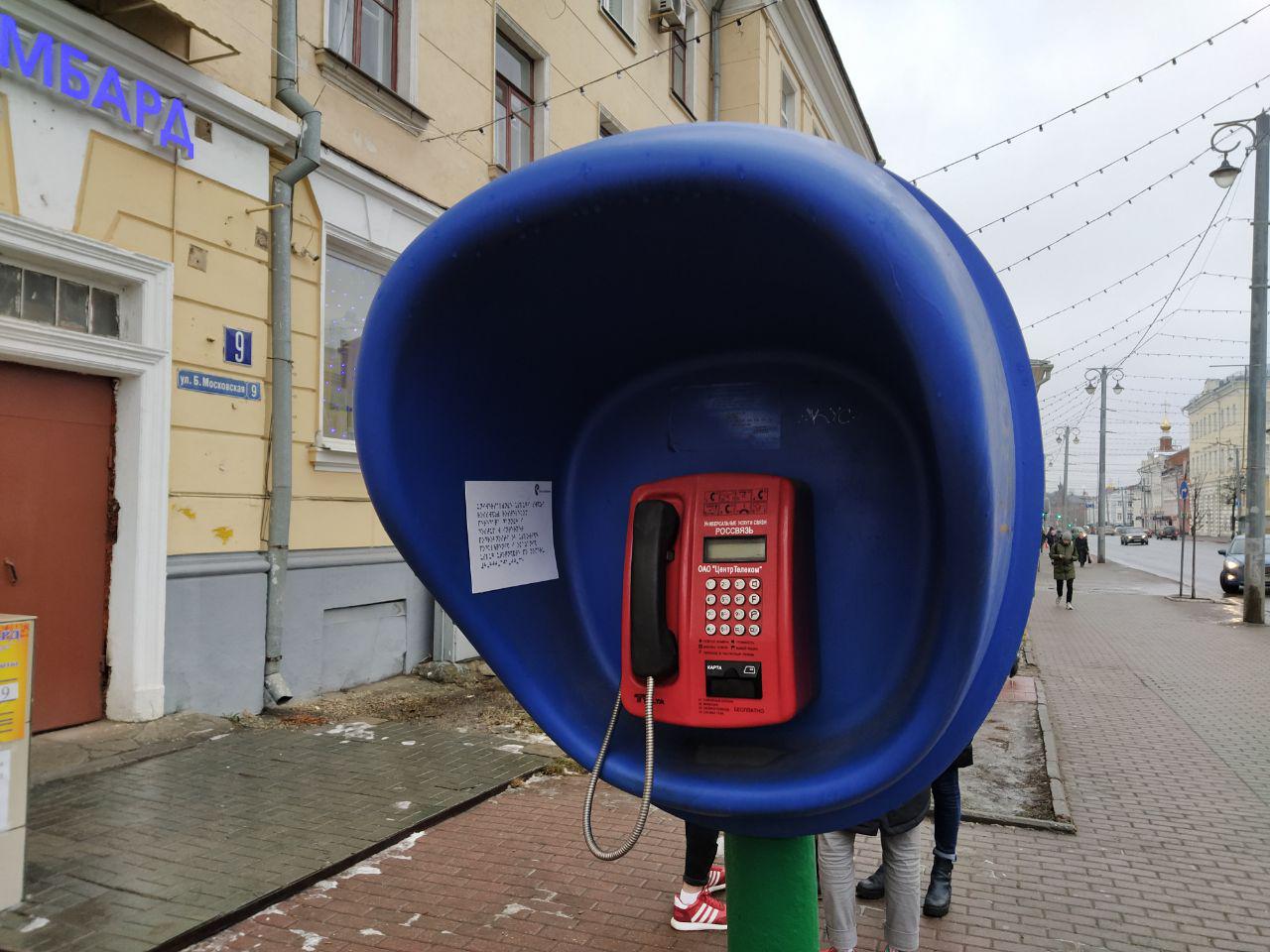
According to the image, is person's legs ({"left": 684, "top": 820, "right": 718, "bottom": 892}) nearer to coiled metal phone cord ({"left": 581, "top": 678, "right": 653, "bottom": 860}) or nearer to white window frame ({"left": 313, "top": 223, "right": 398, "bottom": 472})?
coiled metal phone cord ({"left": 581, "top": 678, "right": 653, "bottom": 860})

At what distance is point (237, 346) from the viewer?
20.3 ft

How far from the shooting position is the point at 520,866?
3896mm

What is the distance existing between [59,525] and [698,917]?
165 inches

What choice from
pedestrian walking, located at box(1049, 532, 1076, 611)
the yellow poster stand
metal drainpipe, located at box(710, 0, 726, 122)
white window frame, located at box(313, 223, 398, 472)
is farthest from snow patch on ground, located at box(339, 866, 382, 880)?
pedestrian walking, located at box(1049, 532, 1076, 611)

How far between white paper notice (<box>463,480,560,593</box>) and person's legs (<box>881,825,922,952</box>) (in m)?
1.53

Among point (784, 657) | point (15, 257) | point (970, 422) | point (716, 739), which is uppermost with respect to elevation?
point (15, 257)

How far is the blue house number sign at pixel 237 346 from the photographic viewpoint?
6121mm

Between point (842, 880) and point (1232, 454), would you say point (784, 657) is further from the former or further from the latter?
point (1232, 454)

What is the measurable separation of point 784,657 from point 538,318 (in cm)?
81

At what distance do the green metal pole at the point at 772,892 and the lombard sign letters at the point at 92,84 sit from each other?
5267mm

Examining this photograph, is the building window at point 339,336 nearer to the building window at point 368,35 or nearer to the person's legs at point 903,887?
the building window at point 368,35

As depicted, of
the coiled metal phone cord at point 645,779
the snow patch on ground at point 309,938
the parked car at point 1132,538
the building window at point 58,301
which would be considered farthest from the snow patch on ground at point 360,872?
the parked car at point 1132,538

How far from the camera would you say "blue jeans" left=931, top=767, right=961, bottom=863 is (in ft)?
11.2

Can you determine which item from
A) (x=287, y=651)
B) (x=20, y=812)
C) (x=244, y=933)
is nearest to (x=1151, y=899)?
(x=244, y=933)
